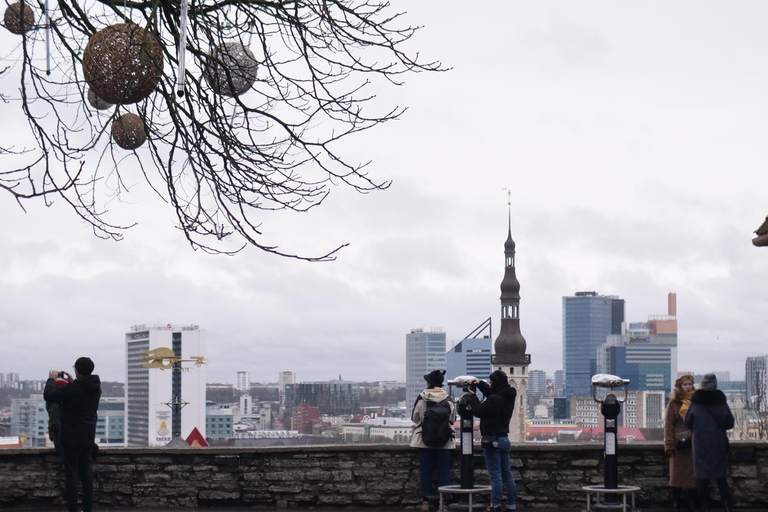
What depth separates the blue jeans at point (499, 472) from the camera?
30.3ft

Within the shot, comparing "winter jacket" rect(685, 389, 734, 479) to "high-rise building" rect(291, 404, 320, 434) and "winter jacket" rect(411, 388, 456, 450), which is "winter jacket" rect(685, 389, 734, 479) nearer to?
"winter jacket" rect(411, 388, 456, 450)

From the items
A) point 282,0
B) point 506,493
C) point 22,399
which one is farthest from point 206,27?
point 22,399

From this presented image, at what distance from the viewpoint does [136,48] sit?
20.1 feet

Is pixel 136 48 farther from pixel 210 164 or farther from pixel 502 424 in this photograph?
pixel 502 424

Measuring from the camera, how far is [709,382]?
28.7 ft

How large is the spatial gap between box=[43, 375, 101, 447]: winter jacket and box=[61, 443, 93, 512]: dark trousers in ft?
0.24

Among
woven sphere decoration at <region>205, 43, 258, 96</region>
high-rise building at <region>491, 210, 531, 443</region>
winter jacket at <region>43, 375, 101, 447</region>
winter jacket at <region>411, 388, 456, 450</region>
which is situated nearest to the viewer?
woven sphere decoration at <region>205, 43, 258, 96</region>

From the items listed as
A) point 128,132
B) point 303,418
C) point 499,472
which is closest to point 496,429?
point 499,472

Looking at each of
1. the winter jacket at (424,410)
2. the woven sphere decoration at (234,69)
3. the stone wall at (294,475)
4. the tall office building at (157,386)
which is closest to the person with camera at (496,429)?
the winter jacket at (424,410)

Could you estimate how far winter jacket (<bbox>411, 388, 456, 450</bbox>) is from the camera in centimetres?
961

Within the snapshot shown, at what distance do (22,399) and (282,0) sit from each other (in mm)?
108308

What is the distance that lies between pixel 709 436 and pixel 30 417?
355 feet

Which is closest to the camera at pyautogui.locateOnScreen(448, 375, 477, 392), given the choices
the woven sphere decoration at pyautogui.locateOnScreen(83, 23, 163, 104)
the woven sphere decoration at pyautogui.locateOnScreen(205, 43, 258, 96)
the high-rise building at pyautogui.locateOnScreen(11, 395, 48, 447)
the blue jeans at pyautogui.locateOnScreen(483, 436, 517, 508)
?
the blue jeans at pyautogui.locateOnScreen(483, 436, 517, 508)

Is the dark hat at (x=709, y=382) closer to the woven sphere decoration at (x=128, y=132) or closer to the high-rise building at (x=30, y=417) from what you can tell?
the woven sphere decoration at (x=128, y=132)
